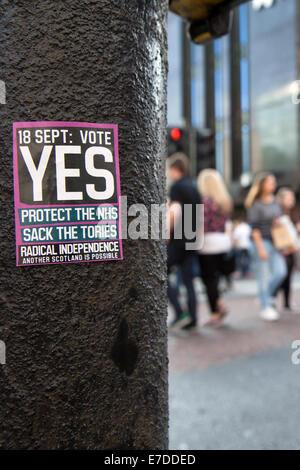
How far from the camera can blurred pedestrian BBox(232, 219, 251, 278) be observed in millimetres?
11250

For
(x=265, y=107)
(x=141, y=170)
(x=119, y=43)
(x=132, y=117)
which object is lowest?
(x=141, y=170)

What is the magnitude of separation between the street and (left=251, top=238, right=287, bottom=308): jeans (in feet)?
2.15

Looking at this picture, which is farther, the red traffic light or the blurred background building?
the blurred background building

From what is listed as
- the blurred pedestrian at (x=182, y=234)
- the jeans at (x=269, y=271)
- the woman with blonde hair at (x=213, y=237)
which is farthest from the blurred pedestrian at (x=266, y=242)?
the blurred pedestrian at (x=182, y=234)

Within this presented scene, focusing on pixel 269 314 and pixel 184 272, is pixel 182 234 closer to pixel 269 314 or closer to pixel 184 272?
pixel 184 272

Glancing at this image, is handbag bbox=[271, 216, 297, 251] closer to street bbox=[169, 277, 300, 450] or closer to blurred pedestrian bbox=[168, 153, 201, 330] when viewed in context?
street bbox=[169, 277, 300, 450]

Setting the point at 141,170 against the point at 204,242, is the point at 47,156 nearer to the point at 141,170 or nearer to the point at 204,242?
the point at 141,170

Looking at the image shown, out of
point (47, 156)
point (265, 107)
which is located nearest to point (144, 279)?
point (47, 156)

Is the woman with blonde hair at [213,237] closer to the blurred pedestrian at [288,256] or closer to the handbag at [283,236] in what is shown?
the handbag at [283,236]

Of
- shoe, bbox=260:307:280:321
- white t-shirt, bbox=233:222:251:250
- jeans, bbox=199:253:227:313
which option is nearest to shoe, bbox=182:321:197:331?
jeans, bbox=199:253:227:313

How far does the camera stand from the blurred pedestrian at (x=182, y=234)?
5289mm

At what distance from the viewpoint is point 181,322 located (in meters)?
5.62

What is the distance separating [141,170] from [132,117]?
0.12m

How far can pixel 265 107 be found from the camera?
832 inches
